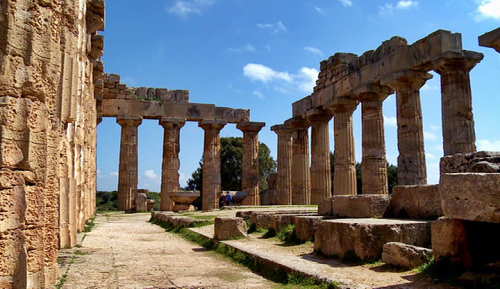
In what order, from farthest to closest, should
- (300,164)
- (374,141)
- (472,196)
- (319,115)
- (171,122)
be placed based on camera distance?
(171,122)
(300,164)
(319,115)
(374,141)
(472,196)

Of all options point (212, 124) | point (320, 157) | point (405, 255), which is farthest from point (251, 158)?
point (405, 255)

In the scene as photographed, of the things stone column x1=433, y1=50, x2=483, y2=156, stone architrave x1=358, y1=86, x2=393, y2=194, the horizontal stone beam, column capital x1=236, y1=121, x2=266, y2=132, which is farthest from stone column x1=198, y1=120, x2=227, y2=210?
stone column x1=433, y1=50, x2=483, y2=156

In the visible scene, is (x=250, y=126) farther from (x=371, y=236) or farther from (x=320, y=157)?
(x=371, y=236)

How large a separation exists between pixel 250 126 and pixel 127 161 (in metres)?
8.39

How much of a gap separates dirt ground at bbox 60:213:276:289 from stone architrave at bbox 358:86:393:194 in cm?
1042

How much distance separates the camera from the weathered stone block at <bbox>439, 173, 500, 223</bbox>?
420 centimetres

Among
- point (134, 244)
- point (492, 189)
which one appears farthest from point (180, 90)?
point (492, 189)

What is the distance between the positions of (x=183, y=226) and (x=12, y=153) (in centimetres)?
969

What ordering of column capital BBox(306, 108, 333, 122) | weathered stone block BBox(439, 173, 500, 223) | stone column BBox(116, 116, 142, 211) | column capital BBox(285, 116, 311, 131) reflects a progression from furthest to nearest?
1. stone column BBox(116, 116, 142, 211)
2. column capital BBox(285, 116, 311, 131)
3. column capital BBox(306, 108, 333, 122)
4. weathered stone block BBox(439, 173, 500, 223)

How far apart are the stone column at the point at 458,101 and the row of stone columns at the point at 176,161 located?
1604 cm

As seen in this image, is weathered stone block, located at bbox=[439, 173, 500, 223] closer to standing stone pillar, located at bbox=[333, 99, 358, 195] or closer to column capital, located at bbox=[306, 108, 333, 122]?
standing stone pillar, located at bbox=[333, 99, 358, 195]

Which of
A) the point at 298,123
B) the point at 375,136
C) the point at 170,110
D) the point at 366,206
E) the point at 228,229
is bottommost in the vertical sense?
the point at 228,229

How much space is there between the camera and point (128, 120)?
27.6m

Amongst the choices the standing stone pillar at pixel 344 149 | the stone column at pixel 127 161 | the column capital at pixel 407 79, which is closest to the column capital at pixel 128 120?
the stone column at pixel 127 161
